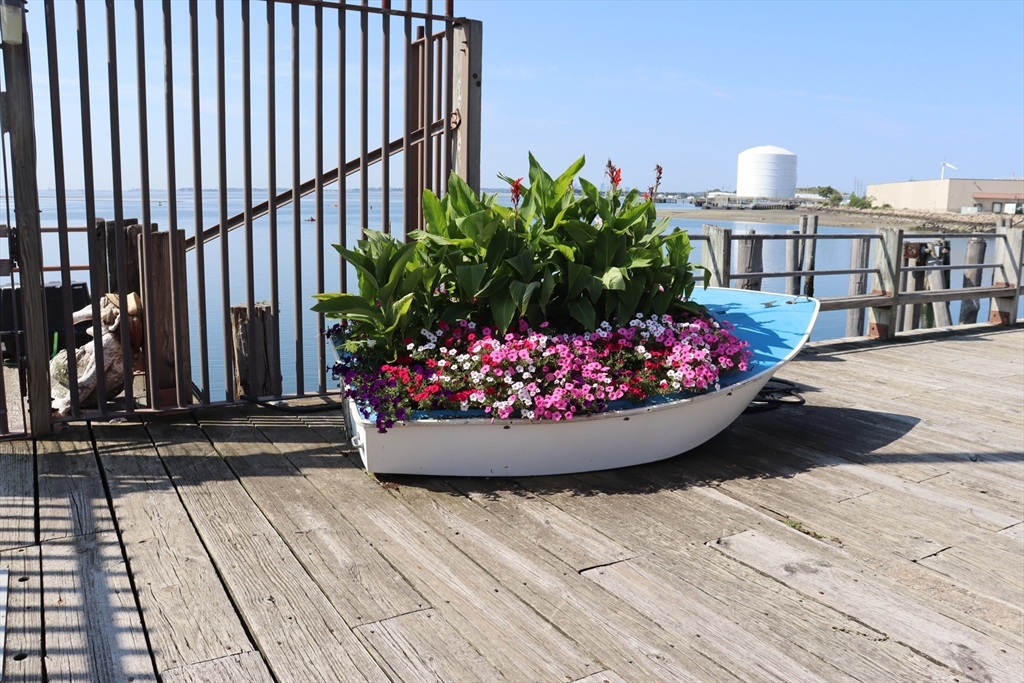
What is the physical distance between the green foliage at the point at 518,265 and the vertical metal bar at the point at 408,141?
892 millimetres

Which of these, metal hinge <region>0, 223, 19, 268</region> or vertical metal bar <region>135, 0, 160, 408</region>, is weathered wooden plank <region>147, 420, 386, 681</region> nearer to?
vertical metal bar <region>135, 0, 160, 408</region>

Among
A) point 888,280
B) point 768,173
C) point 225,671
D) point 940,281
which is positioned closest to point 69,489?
point 225,671

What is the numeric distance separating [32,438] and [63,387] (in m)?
1.21

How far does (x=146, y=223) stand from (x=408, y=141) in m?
1.39

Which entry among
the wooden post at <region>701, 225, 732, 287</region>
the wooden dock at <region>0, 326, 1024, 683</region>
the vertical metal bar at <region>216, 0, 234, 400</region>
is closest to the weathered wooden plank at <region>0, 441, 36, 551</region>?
the wooden dock at <region>0, 326, 1024, 683</region>

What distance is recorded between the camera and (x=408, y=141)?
15.1 feet

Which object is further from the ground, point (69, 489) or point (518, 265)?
point (518, 265)

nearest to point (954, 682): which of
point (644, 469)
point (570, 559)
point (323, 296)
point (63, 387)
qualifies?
point (570, 559)

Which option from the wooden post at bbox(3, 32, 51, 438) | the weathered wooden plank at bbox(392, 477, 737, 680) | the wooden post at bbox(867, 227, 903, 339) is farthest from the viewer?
the wooden post at bbox(867, 227, 903, 339)

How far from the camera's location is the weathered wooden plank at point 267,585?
209 centimetres

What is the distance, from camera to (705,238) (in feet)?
21.3

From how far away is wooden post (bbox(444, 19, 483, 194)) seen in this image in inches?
182

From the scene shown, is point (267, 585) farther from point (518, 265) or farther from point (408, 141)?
point (408, 141)

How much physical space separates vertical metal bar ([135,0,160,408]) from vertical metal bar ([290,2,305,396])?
358 millimetres
